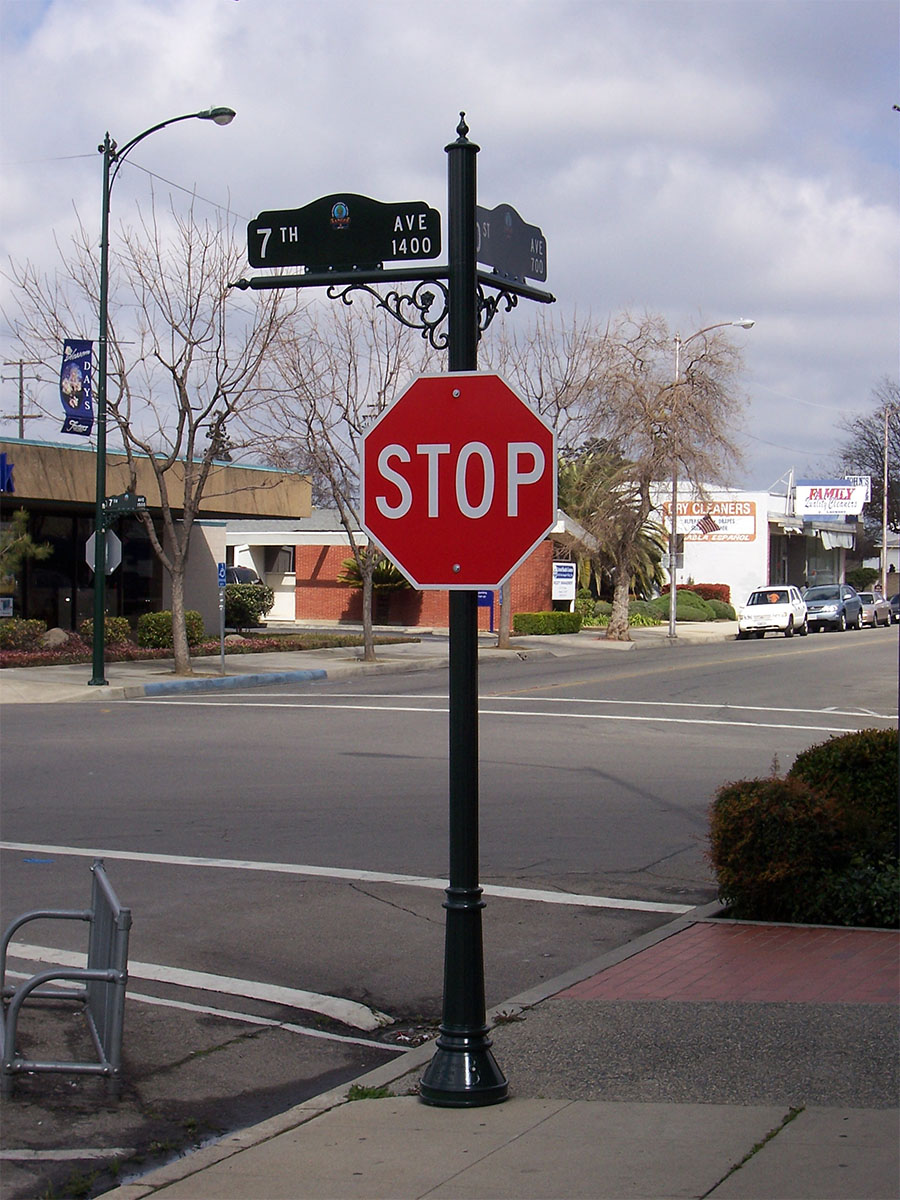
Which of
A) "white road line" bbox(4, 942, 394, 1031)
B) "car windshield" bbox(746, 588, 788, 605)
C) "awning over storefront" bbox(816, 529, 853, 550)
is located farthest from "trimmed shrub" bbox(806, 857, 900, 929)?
"awning over storefront" bbox(816, 529, 853, 550)

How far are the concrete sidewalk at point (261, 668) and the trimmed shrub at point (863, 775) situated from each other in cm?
1597

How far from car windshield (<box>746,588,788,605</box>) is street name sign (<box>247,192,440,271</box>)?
136 feet

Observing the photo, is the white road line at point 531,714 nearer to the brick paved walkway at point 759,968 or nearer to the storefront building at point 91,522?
the storefront building at point 91,522

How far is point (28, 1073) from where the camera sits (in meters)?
5.43

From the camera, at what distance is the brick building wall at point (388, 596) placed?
149 ft

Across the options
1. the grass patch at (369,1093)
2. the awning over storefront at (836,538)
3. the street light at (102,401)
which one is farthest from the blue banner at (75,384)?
the awning over storefront at (836,538)

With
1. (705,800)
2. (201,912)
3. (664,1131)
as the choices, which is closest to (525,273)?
(664,1131)

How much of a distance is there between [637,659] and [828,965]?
85.1 ft

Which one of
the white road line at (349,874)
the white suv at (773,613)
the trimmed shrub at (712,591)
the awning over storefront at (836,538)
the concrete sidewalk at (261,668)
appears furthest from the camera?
the awning over storefront at (836,538)

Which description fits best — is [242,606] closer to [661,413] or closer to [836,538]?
[661,413]

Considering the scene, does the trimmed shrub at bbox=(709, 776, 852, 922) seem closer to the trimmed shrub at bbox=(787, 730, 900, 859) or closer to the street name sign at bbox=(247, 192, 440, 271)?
the trimmed shrub at bbox=(787, 730, 900, 859)

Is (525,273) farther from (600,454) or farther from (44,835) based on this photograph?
(600,454)

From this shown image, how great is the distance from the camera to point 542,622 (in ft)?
139

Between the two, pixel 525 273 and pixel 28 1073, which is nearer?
pixel 28 1073
